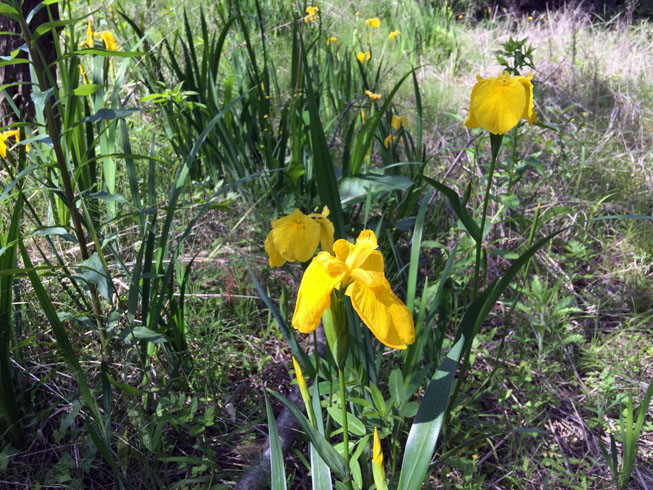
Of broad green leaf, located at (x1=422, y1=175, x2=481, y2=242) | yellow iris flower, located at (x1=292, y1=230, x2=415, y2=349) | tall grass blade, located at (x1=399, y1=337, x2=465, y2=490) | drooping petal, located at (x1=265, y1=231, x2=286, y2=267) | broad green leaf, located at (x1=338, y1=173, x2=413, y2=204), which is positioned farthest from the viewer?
broad green leaf, located at (x1=338, y1=173, x2=413, y2=204)

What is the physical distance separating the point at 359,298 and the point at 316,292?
6 cm

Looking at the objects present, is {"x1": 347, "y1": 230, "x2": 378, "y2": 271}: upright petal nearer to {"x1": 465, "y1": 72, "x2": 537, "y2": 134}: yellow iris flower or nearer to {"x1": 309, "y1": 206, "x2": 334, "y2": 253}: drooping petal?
{"x1": 309, "y1": 206, "x2": 334, "y2": 253}: drooping petal

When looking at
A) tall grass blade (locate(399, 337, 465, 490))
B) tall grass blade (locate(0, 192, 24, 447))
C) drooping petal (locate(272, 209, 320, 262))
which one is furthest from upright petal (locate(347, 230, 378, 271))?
tall grass blade (locate(0, 192, 24, 447))

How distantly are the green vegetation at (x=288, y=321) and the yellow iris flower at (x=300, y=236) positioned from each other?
9 centimetres

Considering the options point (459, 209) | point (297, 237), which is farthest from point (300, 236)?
point (459, 209)

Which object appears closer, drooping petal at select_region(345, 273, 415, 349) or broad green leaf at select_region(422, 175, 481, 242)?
drooping petal at select_region(345, 273, 415, 349)

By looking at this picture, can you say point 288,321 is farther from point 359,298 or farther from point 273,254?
point 359,298

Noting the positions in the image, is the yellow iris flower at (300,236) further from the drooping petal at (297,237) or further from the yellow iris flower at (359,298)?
the yellow iris flower at (359,298)

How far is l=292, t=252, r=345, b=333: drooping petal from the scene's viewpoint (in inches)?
26.8

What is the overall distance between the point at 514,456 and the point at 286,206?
1.18 metres

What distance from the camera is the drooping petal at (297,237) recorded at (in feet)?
3.52

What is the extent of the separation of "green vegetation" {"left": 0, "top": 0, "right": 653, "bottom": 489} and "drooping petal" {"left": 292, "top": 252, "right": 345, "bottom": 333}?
0.16 ft

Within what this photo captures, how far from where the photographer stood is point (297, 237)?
1080 millimetres

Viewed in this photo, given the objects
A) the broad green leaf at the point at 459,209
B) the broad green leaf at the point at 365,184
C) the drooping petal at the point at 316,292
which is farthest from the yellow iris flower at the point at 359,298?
the broad green leaf at the point at 365,184
